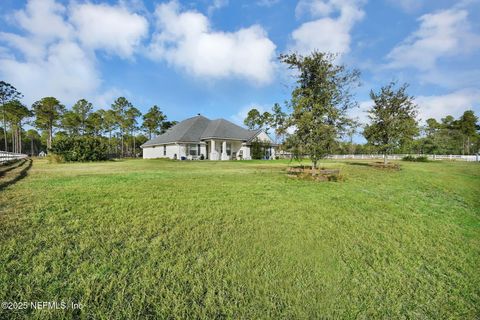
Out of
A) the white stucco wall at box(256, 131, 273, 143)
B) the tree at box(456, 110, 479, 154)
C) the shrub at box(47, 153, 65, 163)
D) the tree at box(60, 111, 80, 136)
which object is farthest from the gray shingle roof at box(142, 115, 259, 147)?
the tree at box(456, 110, 479, 154)

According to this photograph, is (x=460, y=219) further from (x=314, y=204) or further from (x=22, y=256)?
(x=22, y=256)

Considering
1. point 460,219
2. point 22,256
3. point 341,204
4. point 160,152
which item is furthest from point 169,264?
point 160,152

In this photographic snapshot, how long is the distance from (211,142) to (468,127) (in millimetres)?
57771

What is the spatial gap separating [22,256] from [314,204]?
5.76 m

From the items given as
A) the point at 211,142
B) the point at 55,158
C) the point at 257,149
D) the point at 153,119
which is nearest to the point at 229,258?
the point at 55,158

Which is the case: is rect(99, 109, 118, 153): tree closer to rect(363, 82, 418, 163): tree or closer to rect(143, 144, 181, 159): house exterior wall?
rect(143, 144, 181, 159): house exterior wall

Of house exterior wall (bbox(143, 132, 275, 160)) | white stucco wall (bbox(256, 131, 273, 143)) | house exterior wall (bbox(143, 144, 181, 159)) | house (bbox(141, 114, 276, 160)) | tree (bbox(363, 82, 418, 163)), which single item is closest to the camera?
tree (bbox(363, 82, 418, 163))

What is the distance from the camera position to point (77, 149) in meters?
22.9

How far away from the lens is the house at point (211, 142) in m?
30.5

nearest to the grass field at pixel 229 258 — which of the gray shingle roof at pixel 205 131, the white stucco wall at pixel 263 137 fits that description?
the gray shingle roof at pixel 205 131

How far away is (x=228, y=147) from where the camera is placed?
104 ft

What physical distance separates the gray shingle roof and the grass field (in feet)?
80.5

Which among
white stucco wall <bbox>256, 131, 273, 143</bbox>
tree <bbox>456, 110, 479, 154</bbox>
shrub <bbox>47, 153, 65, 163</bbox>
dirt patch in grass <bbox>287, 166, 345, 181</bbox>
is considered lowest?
dirt patch in grass <bbox>287, 166, 345, 181</bbox>

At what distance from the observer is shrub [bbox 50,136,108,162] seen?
73.5 feet
